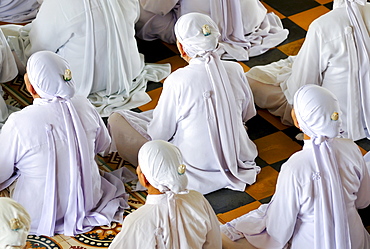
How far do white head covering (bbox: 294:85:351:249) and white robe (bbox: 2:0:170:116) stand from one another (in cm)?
219

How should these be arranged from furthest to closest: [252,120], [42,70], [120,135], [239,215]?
1. [252,120]
2. [120,135]
3. [239,215]
4. [42,70]

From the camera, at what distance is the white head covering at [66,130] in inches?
193

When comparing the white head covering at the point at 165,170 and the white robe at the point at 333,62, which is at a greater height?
the white head covering at the point at 165,170

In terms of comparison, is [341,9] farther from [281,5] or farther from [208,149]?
[281,5]

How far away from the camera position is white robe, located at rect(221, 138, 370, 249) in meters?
4.50

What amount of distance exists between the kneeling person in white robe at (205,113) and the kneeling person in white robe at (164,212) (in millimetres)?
1219

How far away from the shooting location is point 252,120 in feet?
20.6

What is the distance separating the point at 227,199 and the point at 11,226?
215 cm

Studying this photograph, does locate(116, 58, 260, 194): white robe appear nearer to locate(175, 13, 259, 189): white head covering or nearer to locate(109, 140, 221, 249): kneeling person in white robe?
locate(175, 13, 259, 189): white head covering

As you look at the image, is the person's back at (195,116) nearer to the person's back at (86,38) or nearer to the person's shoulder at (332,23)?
the person's shoulder at (332,23)

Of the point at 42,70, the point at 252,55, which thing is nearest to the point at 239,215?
the point at 42,70

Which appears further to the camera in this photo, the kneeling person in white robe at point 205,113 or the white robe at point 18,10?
the white robe at point 18,10

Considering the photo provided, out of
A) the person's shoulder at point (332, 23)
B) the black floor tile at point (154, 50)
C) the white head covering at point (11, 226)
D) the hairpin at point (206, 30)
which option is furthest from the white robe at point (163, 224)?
the black floor tile at point (154, 50)

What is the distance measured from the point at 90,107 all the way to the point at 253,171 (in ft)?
4.02
